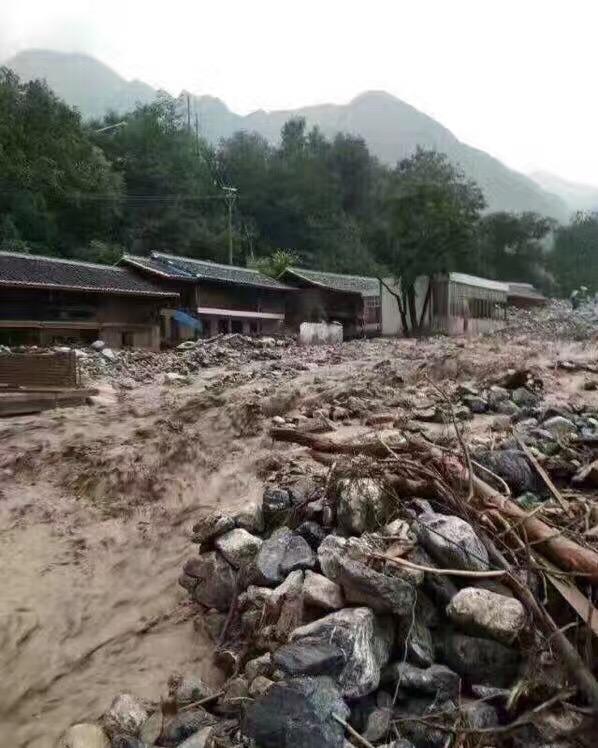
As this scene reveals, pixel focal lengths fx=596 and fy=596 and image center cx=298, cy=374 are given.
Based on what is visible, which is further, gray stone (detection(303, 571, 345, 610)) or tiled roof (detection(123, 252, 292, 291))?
tiled roof (detection(123, 252, 292, 291))

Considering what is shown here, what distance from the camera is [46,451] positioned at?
643cm

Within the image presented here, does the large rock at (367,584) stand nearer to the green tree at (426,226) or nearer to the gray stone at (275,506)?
the gray stone at (275,506)

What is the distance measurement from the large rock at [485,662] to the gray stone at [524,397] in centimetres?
454

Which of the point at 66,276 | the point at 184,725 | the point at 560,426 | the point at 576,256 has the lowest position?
the point at 184,725

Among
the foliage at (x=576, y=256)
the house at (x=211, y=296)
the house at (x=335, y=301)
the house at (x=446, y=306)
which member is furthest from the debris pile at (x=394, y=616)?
the foliage at (x=576, y=256)

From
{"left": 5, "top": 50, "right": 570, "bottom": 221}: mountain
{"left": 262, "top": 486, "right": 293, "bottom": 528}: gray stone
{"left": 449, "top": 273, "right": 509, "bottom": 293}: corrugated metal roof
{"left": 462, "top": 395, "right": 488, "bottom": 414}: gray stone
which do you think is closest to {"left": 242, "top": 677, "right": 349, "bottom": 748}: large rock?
{"left": 262, "top": 486, "right": 293, "bottom": 528}: gray stone

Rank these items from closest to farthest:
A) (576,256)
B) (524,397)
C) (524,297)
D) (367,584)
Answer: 1. (367,584)
2. (524,397)
3. (524,297)
4. (576,256)

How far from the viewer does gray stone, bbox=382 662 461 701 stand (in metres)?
2.62

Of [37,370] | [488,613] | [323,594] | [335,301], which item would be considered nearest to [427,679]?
[488,613]

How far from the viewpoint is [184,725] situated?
274cm

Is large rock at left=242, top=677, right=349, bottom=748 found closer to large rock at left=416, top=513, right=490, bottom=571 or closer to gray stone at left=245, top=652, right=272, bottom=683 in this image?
gray stone at left=245, top=652, right=272, bottom=683

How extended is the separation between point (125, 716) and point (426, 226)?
23.4m

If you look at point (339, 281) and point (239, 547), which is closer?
point (239, 547)

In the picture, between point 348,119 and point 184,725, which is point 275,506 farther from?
point 348,119
